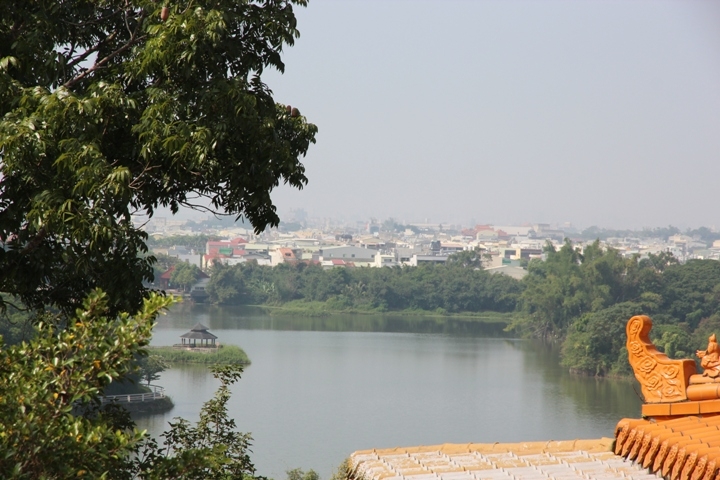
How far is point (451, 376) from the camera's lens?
19.1 m

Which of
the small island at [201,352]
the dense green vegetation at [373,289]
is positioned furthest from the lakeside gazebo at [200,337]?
the dense green vegetation at [373,289]

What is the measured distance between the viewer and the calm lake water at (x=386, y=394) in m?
13.3

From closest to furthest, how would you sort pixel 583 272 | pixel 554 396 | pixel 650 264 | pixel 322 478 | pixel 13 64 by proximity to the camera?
pixel 13 64, pixel 322 478, pixel 554 396, pixel 583 272, pixel 650 264

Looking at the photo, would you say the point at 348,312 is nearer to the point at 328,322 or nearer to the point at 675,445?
the point at 328,322

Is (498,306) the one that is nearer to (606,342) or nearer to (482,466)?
(606,342)

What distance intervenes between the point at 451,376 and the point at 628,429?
1687cm

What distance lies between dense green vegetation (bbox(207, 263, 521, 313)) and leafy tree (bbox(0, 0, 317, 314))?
30.1 meters

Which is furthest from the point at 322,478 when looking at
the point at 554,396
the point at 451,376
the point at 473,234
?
the point at 473,234

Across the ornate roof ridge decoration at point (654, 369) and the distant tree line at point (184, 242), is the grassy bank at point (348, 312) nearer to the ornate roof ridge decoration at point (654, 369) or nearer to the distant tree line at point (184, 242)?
the ornate roof ridge decoration at point (654, 369)

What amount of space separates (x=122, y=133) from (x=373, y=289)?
30.8m

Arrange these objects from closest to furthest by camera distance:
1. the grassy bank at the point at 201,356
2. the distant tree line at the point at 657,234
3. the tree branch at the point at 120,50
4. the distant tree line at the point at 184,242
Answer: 1. the tree branch at the point at 120,50
2. the grassy bank at the point at 201,356
3. the distant tree line at the point at 184,242
4. the distant tree line at the point at 657,234

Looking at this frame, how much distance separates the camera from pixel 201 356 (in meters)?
19.4

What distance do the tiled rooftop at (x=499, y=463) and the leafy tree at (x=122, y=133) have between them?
93cm

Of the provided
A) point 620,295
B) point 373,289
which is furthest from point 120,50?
point 373,289
